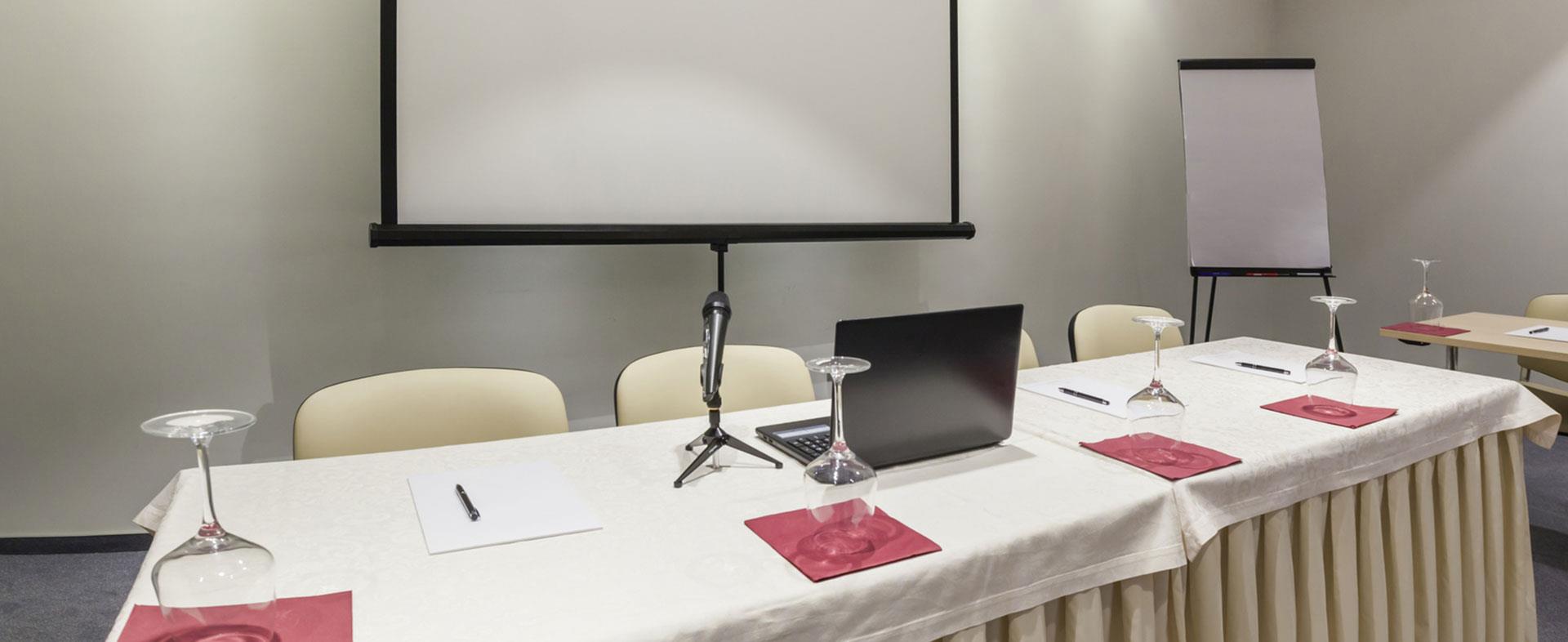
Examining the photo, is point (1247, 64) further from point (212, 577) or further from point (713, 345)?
point (212, 577)

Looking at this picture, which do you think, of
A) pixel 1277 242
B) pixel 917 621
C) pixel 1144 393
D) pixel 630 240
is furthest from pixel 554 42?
pixel 1277 242

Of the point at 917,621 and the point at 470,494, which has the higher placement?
the point at 470,494

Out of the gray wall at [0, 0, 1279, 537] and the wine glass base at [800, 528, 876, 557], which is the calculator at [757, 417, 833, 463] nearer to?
the wine glass base at [800, 528, 876, 557]

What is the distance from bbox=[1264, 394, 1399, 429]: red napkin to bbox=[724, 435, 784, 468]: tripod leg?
3.48ft

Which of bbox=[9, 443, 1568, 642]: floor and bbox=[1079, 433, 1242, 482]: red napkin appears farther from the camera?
bbox=[9, 443, 1568, 642]: floor

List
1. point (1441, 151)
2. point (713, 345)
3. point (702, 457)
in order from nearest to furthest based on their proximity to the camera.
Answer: point (713, 345)
point (702, 457)
point (1441, 151)

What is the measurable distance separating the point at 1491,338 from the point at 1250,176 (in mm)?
1452

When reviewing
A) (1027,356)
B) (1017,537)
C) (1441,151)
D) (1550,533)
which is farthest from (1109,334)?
(1441,151)

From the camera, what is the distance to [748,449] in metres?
1.47

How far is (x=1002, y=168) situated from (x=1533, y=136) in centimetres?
237

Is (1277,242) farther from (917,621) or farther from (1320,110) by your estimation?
(917,621)

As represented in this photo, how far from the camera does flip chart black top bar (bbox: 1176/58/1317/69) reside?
398 centimetres

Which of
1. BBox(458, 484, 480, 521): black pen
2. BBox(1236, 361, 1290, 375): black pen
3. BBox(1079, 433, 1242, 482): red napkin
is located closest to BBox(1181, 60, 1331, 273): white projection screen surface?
BBox(1236, 361, 1290, 375): black pen

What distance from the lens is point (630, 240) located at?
2967mm
